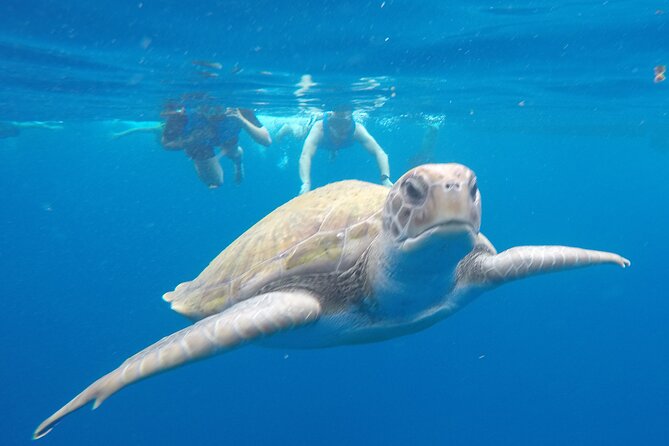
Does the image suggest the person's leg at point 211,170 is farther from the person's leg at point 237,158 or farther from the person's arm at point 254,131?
the person's arm at point 254,131

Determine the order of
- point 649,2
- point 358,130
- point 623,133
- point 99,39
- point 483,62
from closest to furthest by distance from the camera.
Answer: point 649,2 → point 99,39 → point 483,62 → point 358,130 → point 623,133

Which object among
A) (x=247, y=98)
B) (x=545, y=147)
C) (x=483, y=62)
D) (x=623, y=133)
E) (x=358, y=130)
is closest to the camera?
(x=483, y=62)

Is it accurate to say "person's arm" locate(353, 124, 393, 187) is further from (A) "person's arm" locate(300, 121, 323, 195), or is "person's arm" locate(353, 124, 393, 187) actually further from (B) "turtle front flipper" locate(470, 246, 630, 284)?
(B) "turtle front flipper" locate(470, 246, 630, 284)

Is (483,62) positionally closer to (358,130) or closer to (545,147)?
(358,130)

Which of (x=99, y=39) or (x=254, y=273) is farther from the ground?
(x=99, y=39)

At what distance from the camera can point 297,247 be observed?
13.2 ft

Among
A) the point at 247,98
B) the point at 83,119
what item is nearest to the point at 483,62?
the point at 247,98

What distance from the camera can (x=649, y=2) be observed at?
8.30 metres

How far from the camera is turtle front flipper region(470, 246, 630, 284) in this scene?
395 centimetres

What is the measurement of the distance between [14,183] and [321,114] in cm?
5126

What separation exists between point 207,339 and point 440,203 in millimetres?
1569

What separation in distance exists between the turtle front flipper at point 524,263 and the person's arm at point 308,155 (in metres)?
6.04

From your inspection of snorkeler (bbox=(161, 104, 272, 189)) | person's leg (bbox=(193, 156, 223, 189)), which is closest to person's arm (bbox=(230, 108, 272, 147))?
snorkeler (bbox=(161, 104, 272, 189))

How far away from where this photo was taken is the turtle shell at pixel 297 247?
387 cm
